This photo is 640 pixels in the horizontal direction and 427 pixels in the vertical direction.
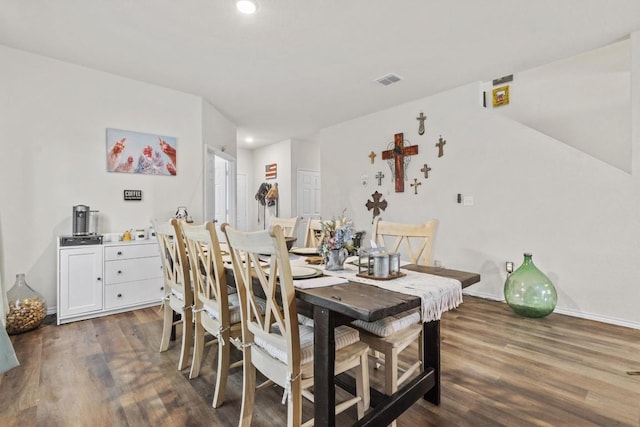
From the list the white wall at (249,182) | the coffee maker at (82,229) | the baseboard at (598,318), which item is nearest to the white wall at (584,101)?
the baseboard at (598,318)

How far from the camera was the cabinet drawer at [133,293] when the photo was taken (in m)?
3.16

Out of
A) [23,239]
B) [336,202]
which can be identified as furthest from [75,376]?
[336,202]

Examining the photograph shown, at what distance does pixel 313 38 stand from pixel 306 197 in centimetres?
439

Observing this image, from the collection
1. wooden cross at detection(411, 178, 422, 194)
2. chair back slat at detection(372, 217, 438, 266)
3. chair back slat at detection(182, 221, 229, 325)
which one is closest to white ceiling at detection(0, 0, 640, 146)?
wooden cross at detection(411, 178, 422, 194)

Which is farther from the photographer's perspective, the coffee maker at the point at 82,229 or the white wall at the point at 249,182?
the white wall at the point at 249,182

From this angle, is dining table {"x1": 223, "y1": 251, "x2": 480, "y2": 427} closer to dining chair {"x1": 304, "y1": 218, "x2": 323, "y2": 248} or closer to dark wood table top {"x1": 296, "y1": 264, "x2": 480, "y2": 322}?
dark wood table top {"x1": 296, "y1": 264, "x2": 480, "y2": 322}

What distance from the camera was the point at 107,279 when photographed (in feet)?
10.3

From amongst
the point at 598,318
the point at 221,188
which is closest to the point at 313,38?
the point at 221,188

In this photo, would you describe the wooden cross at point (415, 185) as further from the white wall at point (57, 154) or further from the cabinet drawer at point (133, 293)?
the cabinet drawer at point (133, 293)

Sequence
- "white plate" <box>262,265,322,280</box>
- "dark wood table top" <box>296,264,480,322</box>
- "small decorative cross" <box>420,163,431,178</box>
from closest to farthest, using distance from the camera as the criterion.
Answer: "dark wood table top" <box>296,264,480,322</box> < "white plate" <box>262,265,322,280</box> < "small decorative cross" <box>420,163,431,178</box>

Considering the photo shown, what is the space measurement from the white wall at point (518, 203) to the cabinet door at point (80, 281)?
373 cm

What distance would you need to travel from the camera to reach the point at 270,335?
135 centimetres

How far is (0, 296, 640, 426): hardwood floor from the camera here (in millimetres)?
1600

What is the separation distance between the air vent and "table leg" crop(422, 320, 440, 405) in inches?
115
